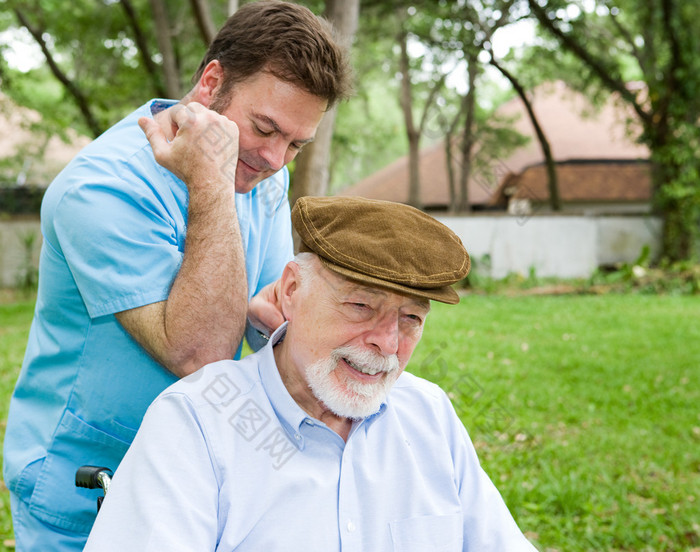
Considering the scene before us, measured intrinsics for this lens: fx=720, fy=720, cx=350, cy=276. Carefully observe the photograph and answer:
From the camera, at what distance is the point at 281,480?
1816 millimetres

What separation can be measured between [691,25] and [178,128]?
15687 mm

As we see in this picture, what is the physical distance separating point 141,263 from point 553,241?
16178 millimetres

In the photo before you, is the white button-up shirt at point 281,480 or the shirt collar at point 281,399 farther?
the shirt collar at point 281,399

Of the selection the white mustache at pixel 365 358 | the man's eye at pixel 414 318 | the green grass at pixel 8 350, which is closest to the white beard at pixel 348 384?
the white mustache at pixel 365 358

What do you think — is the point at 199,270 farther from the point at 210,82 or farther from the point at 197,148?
the point at 210,82

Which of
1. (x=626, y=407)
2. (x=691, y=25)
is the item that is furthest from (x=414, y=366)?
(x=691, y=25)

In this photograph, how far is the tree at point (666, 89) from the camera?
49.0 feet

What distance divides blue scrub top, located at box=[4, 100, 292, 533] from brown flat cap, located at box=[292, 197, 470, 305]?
0.39 meters

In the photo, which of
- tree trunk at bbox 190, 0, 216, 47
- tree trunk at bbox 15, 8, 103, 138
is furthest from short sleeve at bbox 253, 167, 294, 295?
tree trunk at bbox 15, 8, 103, 138

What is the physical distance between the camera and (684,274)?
1462 cm

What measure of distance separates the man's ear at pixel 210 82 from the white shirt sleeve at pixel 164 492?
0.96m

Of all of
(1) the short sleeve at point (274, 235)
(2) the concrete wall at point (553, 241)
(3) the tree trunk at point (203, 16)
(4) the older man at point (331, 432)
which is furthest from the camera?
(2) the concrete wall at point (553, 241)

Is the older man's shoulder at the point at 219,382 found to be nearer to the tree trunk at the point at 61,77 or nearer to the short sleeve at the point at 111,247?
the short sleeve at the point at 111,247

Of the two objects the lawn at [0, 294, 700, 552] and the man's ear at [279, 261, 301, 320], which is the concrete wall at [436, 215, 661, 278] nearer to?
the lawn at [0, 294, 700, 552]
